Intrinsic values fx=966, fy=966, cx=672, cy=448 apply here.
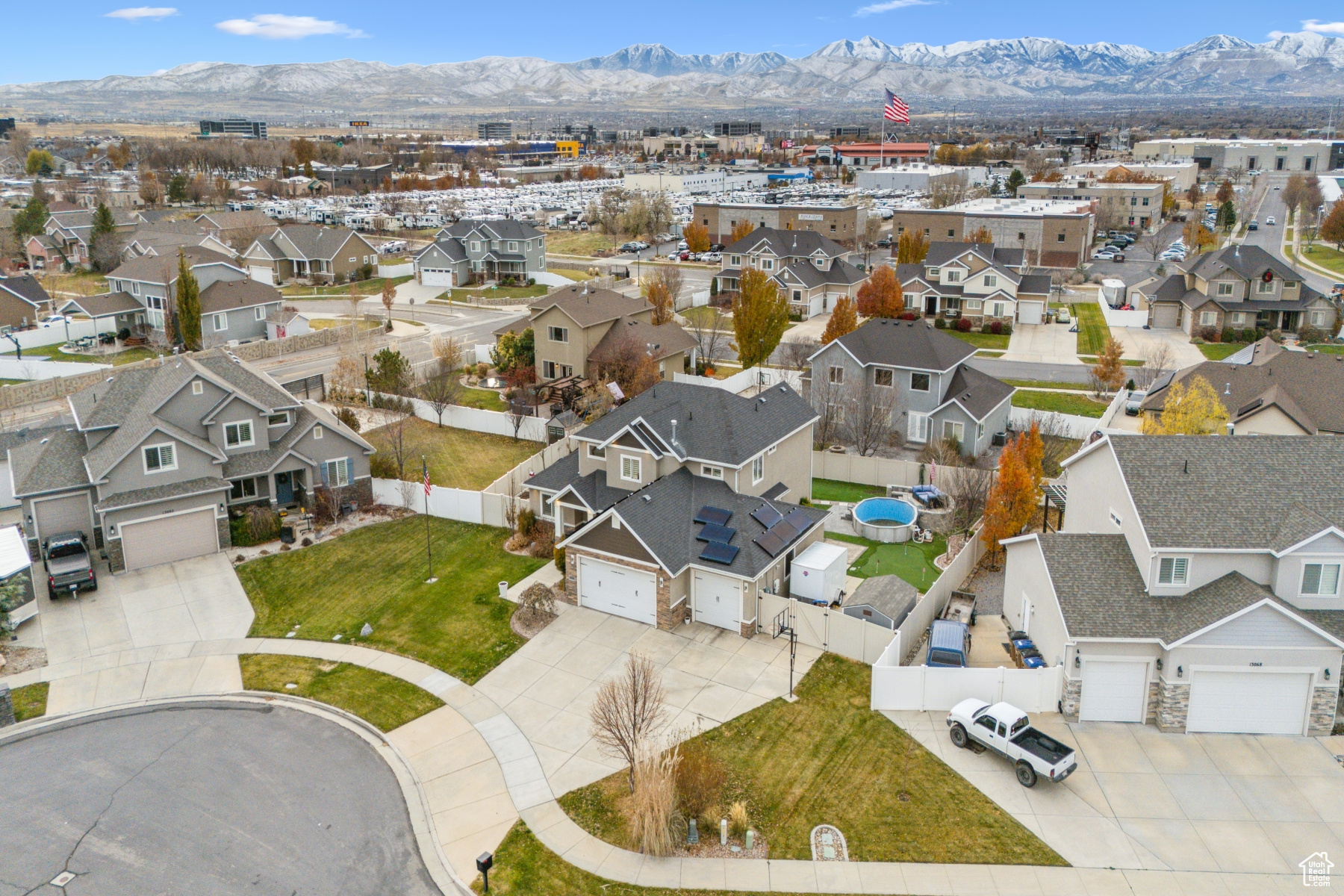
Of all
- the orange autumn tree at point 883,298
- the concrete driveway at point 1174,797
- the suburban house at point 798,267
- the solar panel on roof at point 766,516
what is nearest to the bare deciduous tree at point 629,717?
the concrete driveway at point 1174,797

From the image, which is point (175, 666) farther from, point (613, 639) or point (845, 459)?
point (845, 459)

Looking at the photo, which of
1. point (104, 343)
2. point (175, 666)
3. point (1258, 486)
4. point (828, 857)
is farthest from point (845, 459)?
point (104, 343)

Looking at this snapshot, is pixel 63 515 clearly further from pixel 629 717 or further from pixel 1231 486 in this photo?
pixel 1231 486

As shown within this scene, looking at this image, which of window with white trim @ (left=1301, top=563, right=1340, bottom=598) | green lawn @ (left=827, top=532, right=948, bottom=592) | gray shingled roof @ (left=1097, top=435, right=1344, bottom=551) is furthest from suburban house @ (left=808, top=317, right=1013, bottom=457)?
window with white trim @ (left=1301, top=563, right=1340, bottom=598)

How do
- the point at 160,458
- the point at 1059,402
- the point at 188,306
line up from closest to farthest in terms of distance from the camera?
the point at 160,458
the point at 1059,402
the point at 188,306

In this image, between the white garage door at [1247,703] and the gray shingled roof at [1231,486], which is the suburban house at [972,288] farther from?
the white garage door at [1247,703]

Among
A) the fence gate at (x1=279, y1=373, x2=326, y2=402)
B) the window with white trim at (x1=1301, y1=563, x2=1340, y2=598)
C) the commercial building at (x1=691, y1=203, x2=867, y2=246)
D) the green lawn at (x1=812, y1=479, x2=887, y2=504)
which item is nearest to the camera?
the window with white trim at (x1=1301, y1=563, x2=1340, y2=598)

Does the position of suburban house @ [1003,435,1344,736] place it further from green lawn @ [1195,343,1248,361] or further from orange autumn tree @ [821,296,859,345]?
green lawn @ [1195,343,1248,361]

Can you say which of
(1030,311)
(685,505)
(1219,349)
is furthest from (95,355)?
(1219,349)
